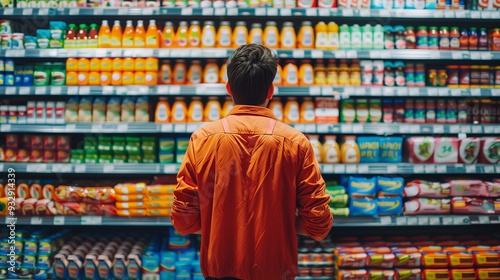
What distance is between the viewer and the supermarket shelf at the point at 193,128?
2.62m

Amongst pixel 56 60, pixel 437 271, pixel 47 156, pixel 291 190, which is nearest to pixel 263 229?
pixel 291 190

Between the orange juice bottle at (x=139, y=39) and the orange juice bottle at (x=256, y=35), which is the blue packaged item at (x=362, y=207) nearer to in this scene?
the orange juice bottle at (x=256, y=35)

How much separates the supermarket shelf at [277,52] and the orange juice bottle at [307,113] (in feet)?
1.28

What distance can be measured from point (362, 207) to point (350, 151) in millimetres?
472

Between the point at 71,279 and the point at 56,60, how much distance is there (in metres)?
2.06

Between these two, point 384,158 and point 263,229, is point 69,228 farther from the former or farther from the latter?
point 384,158

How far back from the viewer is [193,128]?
8.53 ft

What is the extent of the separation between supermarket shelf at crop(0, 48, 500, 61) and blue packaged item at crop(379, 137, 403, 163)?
696 mm

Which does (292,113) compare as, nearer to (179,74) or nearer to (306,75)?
(306,75)

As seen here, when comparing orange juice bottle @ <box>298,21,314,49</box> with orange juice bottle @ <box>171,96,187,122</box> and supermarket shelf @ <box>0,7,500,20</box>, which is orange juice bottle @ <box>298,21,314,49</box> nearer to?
supermarket shelf @ <box>0,7,500,20</box>

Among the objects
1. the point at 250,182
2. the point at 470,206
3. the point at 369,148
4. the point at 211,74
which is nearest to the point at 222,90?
the point at 211,74

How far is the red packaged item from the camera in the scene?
106 inches

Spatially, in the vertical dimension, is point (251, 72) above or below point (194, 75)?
below

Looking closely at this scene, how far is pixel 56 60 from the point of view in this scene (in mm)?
3141
